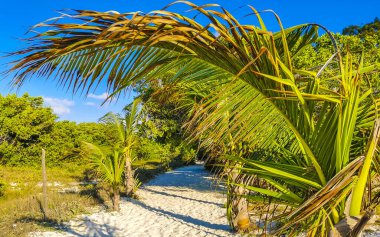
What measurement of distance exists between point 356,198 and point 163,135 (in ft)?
39.4

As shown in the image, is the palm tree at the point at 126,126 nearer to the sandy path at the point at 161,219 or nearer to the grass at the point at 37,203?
the grass at the point at 37,203

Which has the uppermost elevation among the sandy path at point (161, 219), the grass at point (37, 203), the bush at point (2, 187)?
the bush at point (2, 187)

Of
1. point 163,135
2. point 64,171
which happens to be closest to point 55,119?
point 64,171

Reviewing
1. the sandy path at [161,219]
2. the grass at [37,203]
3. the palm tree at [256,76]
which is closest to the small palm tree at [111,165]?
the sandy path at [161,219]

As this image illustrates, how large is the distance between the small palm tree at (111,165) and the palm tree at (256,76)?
26.9 feet

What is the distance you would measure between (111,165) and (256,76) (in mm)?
9053

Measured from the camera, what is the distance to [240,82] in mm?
1725

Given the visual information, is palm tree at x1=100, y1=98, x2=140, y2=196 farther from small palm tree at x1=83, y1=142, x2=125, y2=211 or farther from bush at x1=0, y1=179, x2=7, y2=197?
bush at x1=0, y1=179, x2=7, y2=197

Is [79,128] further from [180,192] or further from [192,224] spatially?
[192,224]

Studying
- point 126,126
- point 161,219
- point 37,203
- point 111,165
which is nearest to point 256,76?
point 161,219

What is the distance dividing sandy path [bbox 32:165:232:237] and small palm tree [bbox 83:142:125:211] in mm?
608

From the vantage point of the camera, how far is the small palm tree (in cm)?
962

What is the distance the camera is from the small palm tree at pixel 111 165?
9.62m

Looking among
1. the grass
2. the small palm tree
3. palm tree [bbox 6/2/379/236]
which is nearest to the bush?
the grass
